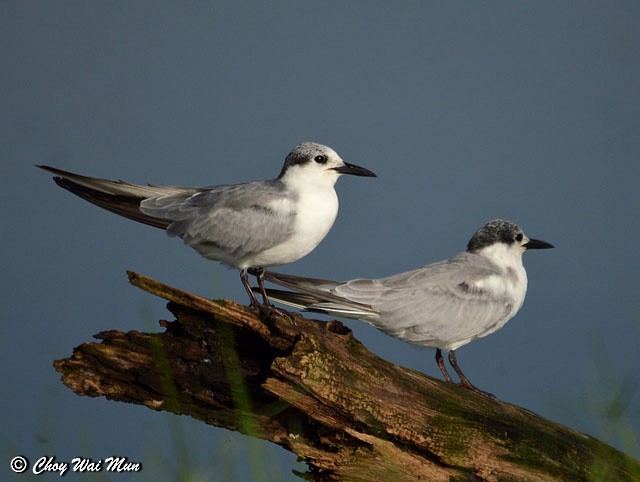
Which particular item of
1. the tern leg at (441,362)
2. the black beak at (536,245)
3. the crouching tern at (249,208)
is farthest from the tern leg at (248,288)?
the black beak at (536,245)

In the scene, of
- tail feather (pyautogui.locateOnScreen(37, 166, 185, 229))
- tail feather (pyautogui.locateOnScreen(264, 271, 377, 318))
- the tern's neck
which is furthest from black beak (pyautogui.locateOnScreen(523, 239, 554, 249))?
tail feather (pyautogui.locateOnScreen(37, 166, 185, 229))

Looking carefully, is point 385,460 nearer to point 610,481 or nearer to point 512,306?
point 610,481

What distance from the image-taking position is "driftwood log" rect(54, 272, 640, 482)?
4.24 m

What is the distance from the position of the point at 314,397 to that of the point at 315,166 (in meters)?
1.82

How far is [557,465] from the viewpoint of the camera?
4602 mm

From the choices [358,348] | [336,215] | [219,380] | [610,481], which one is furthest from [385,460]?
[336,215]

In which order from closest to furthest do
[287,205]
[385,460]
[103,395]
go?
[385,460] → [103,395] → [287,205]

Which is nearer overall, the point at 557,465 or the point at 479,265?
the point at 557,465

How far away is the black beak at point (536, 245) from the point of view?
6195 mm

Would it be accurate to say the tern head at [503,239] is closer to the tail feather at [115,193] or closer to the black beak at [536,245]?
the black beak at [536,245]

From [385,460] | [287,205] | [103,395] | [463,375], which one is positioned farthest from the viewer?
[463,375]

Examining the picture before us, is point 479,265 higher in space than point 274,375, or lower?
higher

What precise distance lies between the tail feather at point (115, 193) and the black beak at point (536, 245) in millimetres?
2726

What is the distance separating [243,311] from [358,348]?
678mm
